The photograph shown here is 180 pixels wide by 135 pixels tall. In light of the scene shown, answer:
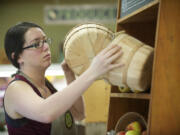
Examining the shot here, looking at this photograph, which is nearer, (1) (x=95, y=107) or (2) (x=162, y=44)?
(2) (x=162, y=44)

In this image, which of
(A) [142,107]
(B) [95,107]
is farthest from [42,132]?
(B) [95,107]

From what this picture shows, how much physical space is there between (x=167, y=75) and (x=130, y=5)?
60 centimetres

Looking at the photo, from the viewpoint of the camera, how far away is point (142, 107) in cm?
172

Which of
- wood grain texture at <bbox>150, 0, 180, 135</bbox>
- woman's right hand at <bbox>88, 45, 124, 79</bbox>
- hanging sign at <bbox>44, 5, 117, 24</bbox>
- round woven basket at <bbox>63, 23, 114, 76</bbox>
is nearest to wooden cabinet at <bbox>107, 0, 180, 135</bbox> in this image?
wood grain texture at <bbox>150, 0, 180, 135</bbox>

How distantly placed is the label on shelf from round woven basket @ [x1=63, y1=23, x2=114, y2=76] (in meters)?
0.24

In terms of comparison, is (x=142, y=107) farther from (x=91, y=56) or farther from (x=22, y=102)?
(x=22, y=102)

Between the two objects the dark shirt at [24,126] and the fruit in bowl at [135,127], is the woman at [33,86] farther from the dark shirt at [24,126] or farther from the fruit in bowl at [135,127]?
the fruit in bowl at [135,127]

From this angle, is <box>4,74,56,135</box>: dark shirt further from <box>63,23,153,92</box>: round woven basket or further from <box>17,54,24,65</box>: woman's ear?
<box>63,23,153,92</box>: round woven basket

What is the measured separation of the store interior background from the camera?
120 inches

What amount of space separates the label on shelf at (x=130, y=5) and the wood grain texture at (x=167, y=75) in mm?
204

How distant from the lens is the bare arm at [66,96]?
1122 millimetres

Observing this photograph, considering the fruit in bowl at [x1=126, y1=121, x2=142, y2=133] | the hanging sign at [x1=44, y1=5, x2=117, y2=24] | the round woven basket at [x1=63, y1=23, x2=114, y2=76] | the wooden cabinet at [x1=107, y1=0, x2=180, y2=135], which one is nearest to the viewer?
the wooden cabinet at [x1=107, y1=0, x2=180, y2=135]

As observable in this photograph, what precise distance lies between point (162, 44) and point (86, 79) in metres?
0.37

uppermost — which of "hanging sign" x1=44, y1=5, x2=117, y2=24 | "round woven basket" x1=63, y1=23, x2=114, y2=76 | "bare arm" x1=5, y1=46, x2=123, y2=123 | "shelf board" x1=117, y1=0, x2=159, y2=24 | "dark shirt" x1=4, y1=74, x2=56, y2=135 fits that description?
"hanging sign" x1=44, y1=5, x2=117, y2=24
